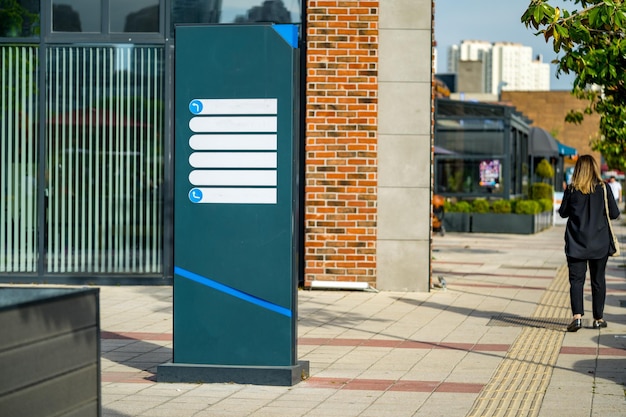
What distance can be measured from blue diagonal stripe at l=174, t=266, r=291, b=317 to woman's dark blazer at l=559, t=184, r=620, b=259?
14.5 feet

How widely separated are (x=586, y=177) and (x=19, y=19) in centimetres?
812

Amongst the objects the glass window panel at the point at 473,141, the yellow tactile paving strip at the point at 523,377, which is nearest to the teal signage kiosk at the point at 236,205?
the yellow tactile paving strip at the point at 523,377

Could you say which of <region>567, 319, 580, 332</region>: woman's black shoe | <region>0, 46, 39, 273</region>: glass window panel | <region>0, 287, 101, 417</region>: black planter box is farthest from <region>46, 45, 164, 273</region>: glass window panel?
<region>0, 287, 101, 417</region>: black planter box

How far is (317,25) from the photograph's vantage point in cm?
1473

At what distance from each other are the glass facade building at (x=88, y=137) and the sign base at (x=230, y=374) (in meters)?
7.14

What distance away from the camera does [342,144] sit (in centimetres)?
1470

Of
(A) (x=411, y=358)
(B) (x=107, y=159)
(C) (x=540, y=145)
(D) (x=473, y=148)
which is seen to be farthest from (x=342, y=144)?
(C) (x=540, y=145)

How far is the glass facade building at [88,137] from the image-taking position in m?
15.4

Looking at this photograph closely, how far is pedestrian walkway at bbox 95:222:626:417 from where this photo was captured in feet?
24.5

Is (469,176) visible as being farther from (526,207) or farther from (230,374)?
(230,374)

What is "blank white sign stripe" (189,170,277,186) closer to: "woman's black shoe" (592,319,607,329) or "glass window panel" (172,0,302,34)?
"woman's black shoe" (592,319,607,329)

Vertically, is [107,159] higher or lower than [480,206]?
higher

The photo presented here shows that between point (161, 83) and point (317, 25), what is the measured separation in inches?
92.3

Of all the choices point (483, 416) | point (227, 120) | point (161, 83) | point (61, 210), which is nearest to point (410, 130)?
point (161, 83)
